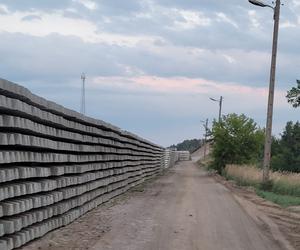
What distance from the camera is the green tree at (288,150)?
87.1m

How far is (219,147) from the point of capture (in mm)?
44969

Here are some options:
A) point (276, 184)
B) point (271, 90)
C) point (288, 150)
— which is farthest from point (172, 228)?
point (288, 150)

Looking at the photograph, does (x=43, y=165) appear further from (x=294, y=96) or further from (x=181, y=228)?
(x=294, y=96)

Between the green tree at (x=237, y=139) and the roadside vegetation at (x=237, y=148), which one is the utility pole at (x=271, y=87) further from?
the green tree at (x=237, y=139)

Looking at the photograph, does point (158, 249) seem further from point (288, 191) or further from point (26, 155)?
point (288, 191)

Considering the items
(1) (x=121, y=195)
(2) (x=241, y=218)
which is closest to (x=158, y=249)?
(2) (x=241, y=218)

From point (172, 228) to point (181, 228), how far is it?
0.21m

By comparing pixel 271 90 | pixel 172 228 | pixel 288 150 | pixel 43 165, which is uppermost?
pixel 271 90

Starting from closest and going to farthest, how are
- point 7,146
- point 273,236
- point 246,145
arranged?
point 7,146 → point 273,236 → point 246,145

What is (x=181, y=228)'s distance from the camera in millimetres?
12680

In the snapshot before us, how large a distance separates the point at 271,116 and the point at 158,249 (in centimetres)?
1921

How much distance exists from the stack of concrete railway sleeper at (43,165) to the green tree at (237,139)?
89.1 feet

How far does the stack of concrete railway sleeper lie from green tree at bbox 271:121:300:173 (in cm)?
7020

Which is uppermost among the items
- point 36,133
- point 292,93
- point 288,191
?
point 292,93
